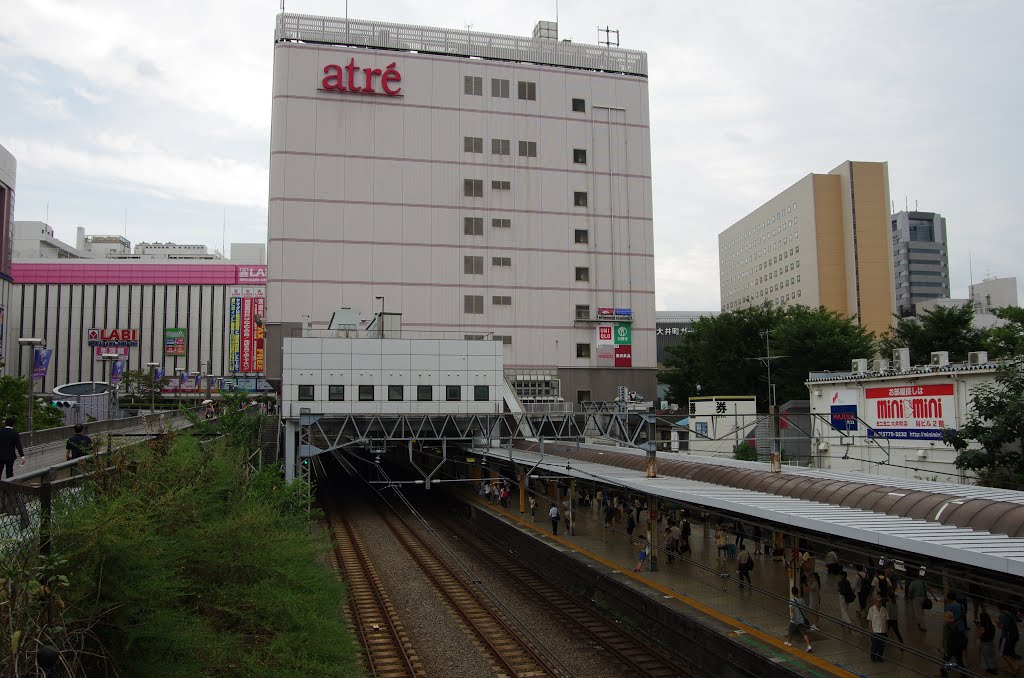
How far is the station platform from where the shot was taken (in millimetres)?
13227

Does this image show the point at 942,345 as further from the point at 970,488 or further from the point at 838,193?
the point at 838,193

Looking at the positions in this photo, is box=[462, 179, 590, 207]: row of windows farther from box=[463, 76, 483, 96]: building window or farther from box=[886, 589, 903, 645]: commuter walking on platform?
box=[886, 589, 903, 645]: commuter walking on platform

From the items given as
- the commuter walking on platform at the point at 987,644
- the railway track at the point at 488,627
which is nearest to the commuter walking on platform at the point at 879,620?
the commuter walking on platform at the point at 987,644

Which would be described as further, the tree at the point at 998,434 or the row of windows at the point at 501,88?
the row of windows at the point at 501,88

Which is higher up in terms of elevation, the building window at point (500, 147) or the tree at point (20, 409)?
the building window at point (500, 147)

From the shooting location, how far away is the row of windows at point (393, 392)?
35.2 metres

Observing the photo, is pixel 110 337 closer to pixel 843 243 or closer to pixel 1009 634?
pixel 843 243

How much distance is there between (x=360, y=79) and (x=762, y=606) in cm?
4312

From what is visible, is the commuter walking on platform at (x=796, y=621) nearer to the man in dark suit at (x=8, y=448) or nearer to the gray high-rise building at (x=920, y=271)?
the man in dark suit at (x=8, y=448)

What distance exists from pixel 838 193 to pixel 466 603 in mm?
87748

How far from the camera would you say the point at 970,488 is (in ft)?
54.4

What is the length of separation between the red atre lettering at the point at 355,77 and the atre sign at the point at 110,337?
70.9 metres

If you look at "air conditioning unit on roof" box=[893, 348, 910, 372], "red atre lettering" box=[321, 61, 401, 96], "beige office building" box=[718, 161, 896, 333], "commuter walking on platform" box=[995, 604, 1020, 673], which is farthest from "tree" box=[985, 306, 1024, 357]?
"red atre lettering" box=[321, 61, 401, 96]

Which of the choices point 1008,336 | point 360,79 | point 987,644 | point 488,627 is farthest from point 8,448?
point 1008,336
